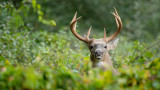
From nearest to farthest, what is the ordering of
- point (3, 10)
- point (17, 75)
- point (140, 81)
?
point (17, 75), point (140, 81), point (3, 10)

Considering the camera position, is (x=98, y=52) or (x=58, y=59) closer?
(x=98, y=52)

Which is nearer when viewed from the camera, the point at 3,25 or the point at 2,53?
the point at 2,53

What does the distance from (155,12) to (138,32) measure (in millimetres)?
3510

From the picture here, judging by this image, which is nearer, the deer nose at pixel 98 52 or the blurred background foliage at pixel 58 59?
the blurred background foliage at pixel 58 59

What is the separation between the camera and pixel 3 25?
353 inches

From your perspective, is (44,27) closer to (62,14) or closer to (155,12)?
(62,14)

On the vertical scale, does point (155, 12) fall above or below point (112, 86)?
above

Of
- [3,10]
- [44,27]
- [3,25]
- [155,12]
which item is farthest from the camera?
[155,12]

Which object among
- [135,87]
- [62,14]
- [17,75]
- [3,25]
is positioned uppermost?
[62,14]

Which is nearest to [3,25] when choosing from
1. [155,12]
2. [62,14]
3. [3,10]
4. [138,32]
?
[3,10]

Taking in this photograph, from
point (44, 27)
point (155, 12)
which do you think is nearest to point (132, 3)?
point (155, 12)

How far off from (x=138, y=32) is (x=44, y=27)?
5.66 meters

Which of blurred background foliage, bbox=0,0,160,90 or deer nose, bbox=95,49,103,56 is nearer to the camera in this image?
blurred background foliage, bbox=0,0,160,90

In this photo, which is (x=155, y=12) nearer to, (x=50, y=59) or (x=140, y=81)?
(x=50, y=59)
